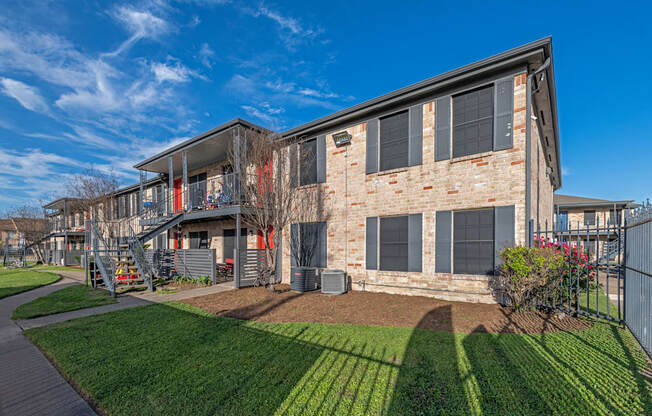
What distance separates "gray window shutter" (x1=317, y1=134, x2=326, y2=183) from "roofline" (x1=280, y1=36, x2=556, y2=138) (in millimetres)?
463

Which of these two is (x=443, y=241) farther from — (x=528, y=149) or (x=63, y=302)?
(x=63, y=302)

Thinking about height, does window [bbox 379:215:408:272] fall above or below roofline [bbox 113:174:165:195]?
below

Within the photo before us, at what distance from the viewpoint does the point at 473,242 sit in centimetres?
749

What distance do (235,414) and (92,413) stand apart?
1.50 metres

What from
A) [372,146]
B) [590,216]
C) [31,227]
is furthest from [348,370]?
[31,227]

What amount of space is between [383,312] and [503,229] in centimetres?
346

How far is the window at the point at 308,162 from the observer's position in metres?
11.1

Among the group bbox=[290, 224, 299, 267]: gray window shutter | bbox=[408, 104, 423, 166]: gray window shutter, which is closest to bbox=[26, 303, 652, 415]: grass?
bbox=[408, 104, 423, 166]: gray window shutter

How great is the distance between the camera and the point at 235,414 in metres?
2.86

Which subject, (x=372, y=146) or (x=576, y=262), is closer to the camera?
(x=576, y=262)

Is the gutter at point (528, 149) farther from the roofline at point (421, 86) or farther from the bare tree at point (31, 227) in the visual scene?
the bare tree at point (31, 227)

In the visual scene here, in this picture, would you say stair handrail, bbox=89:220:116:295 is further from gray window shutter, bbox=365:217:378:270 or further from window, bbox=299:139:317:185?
gray window shutter, bbox=365:217:378:270

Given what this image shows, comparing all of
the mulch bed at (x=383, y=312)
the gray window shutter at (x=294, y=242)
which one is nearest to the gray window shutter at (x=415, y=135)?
the mulch bed at (x=383, y=312)

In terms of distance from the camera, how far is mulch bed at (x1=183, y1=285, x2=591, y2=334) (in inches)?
222
